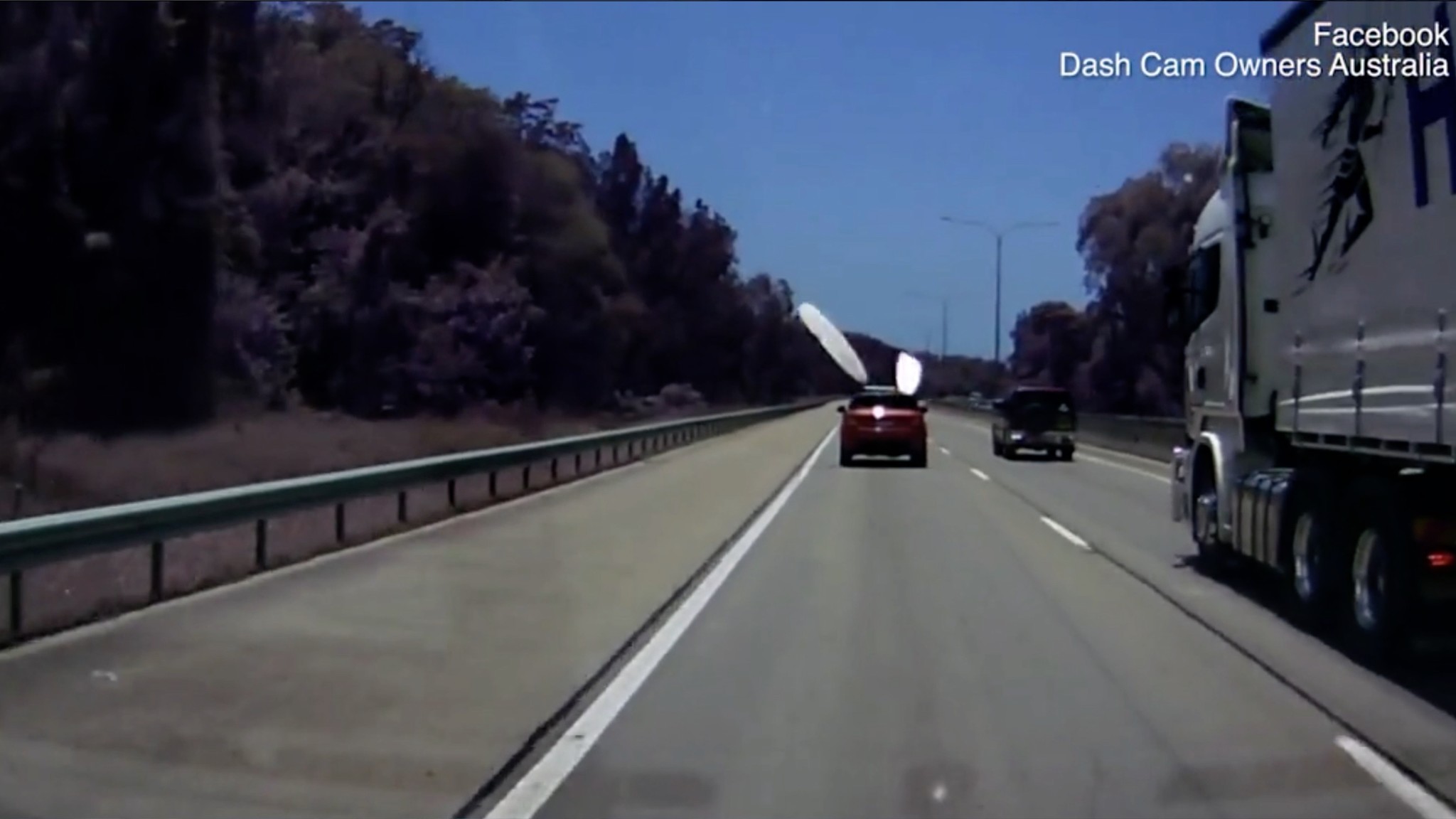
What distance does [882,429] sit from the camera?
45.9 meters

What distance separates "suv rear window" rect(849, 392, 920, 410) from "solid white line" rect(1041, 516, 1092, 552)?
1787cm

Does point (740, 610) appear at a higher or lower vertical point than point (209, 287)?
lower

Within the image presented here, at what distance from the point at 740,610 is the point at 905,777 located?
6.81 m

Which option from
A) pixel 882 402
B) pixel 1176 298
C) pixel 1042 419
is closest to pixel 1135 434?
pixel 1042 419

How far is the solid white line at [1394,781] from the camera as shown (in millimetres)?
9039

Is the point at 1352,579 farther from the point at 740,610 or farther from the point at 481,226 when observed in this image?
the point at 481,226

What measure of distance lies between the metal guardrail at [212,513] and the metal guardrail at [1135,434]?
1826 centimetres

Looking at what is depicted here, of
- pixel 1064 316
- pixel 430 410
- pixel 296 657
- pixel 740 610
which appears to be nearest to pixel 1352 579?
pixel 740 610

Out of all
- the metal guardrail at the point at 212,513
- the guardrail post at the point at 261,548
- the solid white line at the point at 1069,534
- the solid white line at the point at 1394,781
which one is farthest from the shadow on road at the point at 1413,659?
the guardrail post at the point at 261,548

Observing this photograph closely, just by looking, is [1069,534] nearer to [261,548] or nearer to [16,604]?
[261,548]

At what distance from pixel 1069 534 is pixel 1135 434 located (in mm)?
30444

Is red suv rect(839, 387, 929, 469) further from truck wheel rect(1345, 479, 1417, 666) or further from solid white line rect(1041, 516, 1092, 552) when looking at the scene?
truck wheel rect(1345, 479, 1417, 666)

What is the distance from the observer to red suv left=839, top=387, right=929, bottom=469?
151 feet

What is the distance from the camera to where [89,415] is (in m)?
44.0
